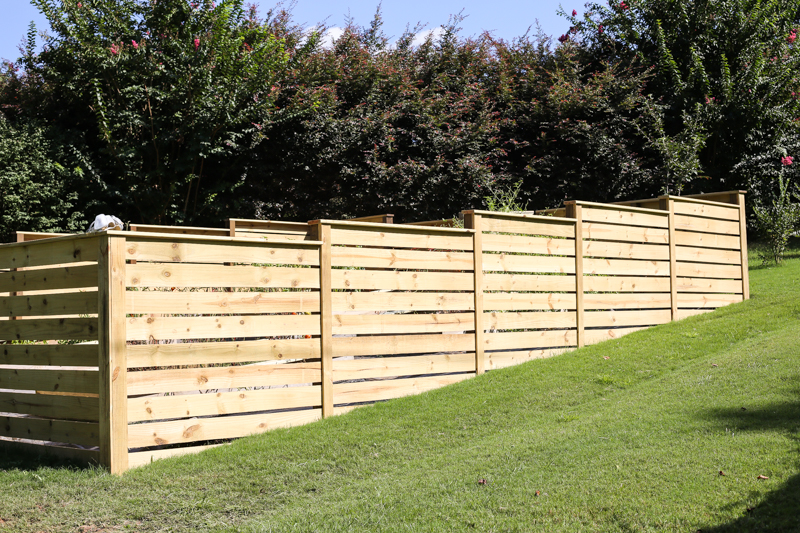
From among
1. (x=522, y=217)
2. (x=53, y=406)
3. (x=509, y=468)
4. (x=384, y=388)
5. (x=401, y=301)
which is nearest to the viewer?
(x=509, y=468)

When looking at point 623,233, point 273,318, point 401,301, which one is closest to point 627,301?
point 623,233

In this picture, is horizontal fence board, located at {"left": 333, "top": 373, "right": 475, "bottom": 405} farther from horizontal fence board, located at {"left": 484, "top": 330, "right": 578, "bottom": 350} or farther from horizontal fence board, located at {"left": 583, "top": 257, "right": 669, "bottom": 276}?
horizontal fence board, located at {"left": 583, "top": 257, "right": 669, "bottom": 276}

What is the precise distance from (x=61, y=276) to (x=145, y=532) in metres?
2.50

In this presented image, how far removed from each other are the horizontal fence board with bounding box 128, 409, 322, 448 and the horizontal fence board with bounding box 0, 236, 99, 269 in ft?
4.59

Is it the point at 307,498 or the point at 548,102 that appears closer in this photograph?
the point at 307,498

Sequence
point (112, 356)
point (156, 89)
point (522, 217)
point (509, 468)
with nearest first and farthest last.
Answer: point (509, 468), point (112, 356), point (522, 217), point (156, 89)

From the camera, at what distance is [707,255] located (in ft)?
31.6

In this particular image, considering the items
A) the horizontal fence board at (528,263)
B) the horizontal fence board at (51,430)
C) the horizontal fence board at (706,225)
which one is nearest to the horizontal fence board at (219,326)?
the horizontal fence board at (51,430)

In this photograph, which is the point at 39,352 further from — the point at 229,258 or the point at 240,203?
the point at 240,203

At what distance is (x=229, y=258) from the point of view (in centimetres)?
571

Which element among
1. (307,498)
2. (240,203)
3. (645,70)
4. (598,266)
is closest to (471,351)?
(598,266)

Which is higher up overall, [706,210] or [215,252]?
[706,210]

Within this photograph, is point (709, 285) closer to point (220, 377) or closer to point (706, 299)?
point (706, 299)

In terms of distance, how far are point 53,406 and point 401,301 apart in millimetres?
3227
